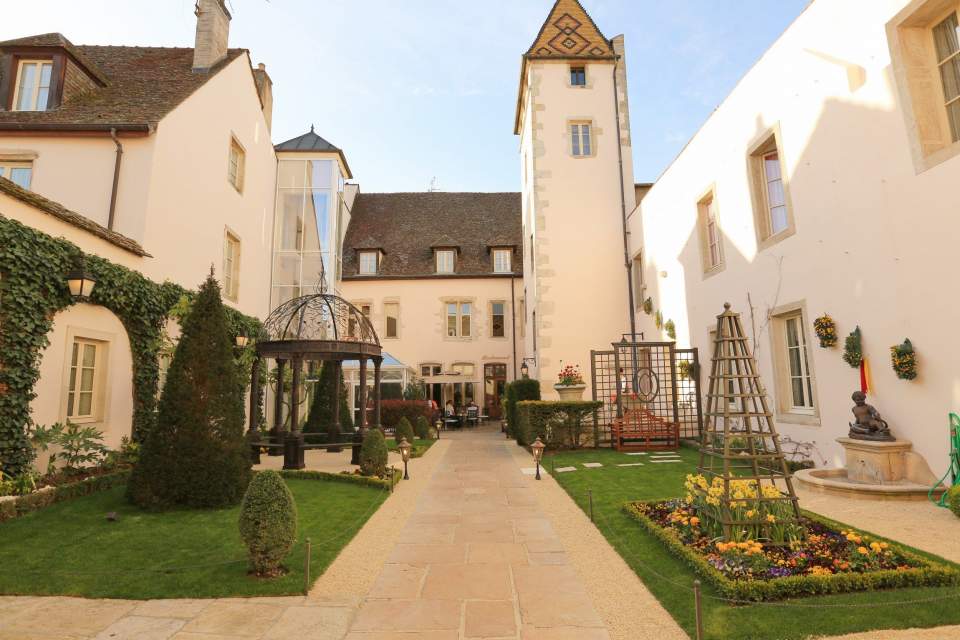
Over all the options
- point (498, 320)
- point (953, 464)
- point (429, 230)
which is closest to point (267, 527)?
point (953, 464)

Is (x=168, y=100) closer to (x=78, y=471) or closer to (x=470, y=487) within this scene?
(x=78, y=471)

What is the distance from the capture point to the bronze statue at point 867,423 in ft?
23.4

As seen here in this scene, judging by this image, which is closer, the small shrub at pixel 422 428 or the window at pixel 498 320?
the small shrub at pixel 422 428

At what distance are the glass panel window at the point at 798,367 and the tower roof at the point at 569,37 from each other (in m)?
13.1

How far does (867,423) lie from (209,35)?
17579mm

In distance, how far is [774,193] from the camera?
34.1ft

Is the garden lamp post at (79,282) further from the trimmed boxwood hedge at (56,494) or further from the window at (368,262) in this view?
the window at (368,262)

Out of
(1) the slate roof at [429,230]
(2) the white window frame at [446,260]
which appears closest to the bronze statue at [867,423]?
(1) the slate roof at [429,230]

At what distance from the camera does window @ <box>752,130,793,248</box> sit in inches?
396

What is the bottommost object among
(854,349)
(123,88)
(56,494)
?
(56,494)

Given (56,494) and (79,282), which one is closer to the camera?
(56,494)

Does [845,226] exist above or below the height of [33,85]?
below

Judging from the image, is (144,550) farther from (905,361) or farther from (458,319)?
(458,319)

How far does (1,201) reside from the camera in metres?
6.95
